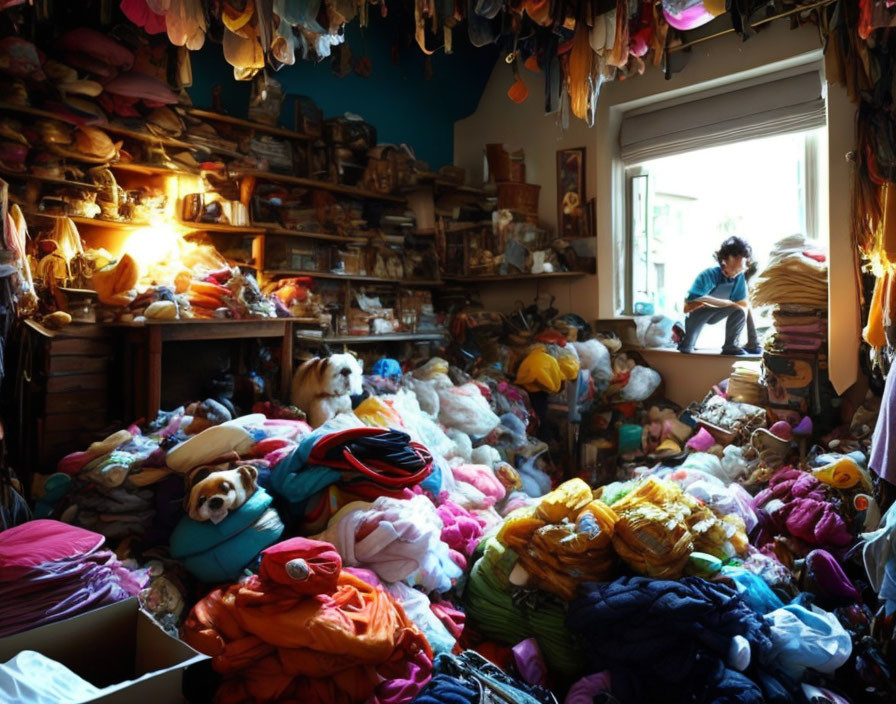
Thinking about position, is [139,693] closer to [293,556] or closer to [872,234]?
[293,556]

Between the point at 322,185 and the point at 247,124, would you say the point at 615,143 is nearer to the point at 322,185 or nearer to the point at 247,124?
the point at 322,185

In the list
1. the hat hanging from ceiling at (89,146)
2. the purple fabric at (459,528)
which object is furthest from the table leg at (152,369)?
the purple fabric at (459,528)

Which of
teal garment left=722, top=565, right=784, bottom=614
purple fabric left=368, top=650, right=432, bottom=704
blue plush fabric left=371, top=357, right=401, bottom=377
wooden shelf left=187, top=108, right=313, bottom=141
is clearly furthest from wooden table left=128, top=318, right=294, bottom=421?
teal garment left=722, top=565, right=784, bottom=614

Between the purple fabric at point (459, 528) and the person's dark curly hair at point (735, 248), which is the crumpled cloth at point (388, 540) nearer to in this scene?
the purple fabric at point (459, 528)

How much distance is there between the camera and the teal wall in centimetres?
468

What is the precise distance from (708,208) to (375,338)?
2.85m

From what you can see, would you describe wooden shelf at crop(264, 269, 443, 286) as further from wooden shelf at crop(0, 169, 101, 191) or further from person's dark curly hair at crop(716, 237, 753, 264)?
person's dark curly hair at crop(716, 237, 753, 264)

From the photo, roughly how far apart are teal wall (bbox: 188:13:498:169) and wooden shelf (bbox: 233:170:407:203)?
21.9 inches

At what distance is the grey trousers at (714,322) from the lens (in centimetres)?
463

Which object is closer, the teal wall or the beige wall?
the beige wall

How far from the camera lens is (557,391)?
467 cm

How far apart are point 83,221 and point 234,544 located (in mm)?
2489

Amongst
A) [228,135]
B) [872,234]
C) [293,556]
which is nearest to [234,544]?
[293,556]

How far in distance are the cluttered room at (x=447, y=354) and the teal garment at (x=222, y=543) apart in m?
0.01
